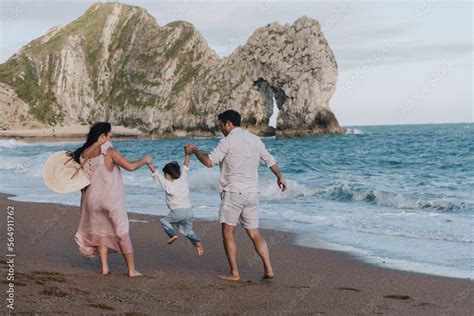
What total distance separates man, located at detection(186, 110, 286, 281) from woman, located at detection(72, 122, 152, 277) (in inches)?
31.0

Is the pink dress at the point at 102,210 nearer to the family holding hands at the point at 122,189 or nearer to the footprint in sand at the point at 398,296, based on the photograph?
the family holding hands at the point at 122,189

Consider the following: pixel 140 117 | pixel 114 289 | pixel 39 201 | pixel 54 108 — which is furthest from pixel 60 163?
pixel 54 108

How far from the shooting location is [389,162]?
31984 millimetres

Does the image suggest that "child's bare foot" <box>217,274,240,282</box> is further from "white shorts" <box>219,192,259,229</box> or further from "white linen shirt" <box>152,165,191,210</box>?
"white linen shirt" <box>152,165,191,210</box>

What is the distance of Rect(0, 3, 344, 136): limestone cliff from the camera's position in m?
91.2

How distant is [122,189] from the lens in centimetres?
637

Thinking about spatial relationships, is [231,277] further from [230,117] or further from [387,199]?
[387,199]

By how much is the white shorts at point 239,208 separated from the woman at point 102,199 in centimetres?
94

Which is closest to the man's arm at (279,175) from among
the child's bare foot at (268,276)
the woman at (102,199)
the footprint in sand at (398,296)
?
the child's bare foot at (268,276)

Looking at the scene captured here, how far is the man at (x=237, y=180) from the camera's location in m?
6.46

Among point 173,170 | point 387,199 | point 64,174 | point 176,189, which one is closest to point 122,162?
point 64,174

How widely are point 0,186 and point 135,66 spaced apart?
106 metres

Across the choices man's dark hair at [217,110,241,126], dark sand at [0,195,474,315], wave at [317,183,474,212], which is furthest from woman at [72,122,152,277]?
wave at [317,183,474,212]

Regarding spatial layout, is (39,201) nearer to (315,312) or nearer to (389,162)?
(315,312)
